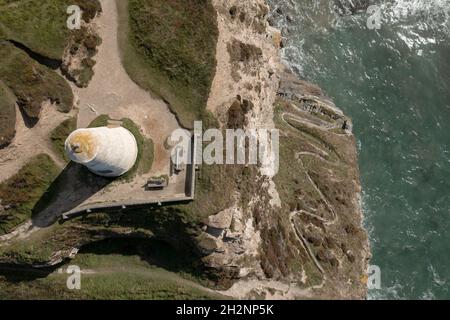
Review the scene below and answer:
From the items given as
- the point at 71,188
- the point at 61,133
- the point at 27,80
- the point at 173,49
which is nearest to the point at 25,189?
the point at 71,188

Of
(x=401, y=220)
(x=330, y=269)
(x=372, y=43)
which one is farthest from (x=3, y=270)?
(x=372, y=43)

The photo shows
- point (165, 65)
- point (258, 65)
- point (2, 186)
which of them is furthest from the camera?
point (258, 65)

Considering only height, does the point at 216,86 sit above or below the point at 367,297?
above

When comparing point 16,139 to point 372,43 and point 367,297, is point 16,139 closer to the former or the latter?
point 367,297

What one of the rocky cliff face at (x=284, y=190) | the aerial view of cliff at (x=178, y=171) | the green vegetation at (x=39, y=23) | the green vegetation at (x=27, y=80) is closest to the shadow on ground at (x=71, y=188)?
the aerial view of cliff at (x=178, y=171)

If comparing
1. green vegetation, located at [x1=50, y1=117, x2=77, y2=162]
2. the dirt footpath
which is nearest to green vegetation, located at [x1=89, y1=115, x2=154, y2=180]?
the dirt footpath
